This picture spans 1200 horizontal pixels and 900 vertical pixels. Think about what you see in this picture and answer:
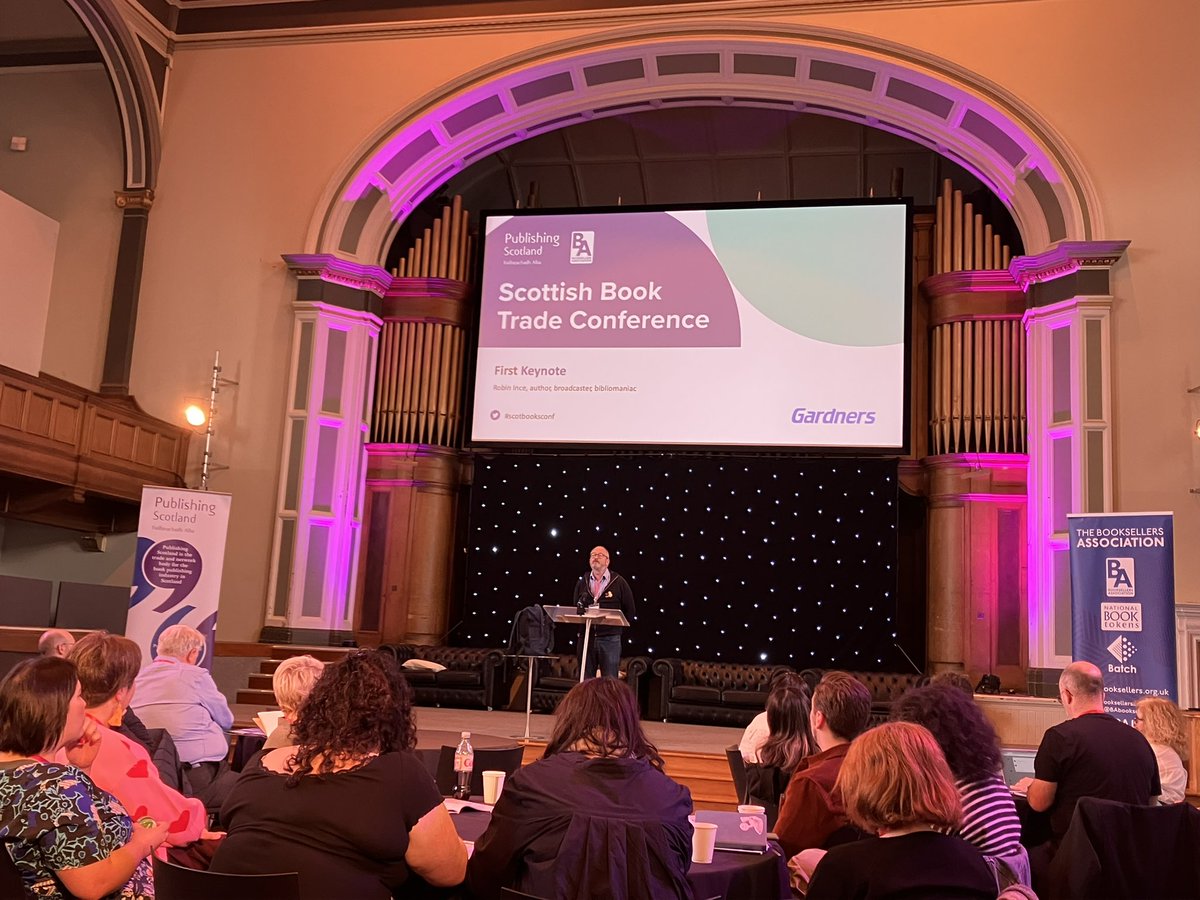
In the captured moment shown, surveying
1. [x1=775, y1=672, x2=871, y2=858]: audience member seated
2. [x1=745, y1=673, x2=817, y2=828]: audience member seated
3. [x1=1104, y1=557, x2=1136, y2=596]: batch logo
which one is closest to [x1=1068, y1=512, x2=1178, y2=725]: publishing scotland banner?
[x1=1104, y1=557, x2=1136, y2=596]: batch logo

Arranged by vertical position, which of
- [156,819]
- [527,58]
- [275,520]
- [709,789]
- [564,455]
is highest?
[527,58]

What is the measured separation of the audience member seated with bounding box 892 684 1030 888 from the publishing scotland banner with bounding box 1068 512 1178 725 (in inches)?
194

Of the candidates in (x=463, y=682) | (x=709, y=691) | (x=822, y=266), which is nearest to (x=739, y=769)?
(x=709, y=691)

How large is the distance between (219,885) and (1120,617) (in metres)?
6.63

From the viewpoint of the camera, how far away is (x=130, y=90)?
35.8 feet

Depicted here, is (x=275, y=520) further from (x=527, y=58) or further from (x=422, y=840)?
(x=422, y=840)

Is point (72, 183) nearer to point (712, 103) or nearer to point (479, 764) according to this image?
point (712, 103)

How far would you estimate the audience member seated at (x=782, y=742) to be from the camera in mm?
3814

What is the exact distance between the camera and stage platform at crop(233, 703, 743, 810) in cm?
725

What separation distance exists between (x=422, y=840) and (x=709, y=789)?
204 inches

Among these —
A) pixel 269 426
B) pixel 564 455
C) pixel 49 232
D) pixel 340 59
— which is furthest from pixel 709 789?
pixel 49 232

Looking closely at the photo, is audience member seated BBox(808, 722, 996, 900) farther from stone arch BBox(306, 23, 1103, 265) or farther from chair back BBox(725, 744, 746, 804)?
stone arch BBox(306, 23, 1103, 265)

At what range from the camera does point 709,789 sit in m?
7.23

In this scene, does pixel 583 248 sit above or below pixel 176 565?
above
